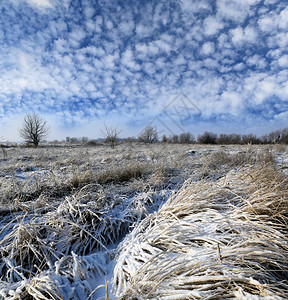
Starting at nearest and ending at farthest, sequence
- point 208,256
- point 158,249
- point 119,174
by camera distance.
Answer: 1. point 208,256
2. point 158,249
3. point 119,174

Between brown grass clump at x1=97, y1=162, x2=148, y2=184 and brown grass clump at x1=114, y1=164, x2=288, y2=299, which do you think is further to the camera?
brown grass clump at x1=97, y1=162, x2=148, y2=184

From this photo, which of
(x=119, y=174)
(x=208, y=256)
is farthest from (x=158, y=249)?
(x=119, y=174)

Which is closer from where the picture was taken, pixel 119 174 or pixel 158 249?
pixel 158 249

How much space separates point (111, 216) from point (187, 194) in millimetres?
1177

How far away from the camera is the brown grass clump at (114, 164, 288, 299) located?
0.99 metres

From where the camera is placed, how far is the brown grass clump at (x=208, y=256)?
3.26 feet

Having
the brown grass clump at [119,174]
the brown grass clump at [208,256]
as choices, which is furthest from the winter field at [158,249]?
the brown grass clump at [119,174]

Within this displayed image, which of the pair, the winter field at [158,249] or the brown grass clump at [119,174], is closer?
the winter field at [158,249]

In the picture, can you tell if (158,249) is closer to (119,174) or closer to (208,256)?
(208,256)

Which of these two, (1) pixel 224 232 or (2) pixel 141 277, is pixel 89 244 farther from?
(1) pixel 224 232

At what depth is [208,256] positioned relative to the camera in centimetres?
118

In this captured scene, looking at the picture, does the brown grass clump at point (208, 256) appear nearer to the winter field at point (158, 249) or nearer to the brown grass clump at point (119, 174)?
the winter field at point (158, 249)

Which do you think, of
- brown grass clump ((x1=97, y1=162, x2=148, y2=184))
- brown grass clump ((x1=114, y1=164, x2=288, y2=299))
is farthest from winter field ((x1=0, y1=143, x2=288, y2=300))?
brown grass clump ((x1=97, y1=162, x2=148, y2=184))

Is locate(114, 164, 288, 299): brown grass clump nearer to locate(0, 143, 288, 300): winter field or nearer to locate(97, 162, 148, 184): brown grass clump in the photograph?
locate(0, 143, 288, 300): winter field
